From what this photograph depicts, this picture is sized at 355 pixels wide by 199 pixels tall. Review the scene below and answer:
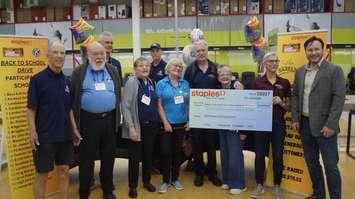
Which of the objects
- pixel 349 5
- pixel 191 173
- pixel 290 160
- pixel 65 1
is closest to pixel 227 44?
pixel 349 5

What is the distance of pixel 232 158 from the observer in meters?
Answer: 3.99

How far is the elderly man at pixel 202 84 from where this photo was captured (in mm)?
4031

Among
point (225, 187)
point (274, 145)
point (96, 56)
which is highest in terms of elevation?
point (96, 56)

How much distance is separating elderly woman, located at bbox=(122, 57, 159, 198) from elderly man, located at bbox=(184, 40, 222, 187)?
440mm

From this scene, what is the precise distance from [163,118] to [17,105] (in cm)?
135

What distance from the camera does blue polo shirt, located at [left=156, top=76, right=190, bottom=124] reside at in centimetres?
393

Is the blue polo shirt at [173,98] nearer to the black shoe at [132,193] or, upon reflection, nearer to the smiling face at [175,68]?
the smiling face at [175,68]

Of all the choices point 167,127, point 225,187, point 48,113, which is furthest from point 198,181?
point 48,113

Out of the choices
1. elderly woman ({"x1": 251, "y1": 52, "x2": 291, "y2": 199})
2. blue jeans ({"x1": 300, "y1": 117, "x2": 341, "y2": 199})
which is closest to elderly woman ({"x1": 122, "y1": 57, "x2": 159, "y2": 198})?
elderly woman ({"x1": 251, "y1": 52, "x2": 291, "y2": 199})

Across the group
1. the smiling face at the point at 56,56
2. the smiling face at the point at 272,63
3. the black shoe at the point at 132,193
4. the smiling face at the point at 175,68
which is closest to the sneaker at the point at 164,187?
the black shoe at the point at 132,193

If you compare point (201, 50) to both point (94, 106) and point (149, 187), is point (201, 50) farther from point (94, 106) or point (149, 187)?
point (149, 187)

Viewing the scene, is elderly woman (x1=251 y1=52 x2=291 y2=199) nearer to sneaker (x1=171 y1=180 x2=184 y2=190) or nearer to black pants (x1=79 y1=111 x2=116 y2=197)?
sneaker (x1=171 y1=180 x2=184 y2=190)

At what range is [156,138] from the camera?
4.12m

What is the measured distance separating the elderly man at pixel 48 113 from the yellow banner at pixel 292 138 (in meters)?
2.10
